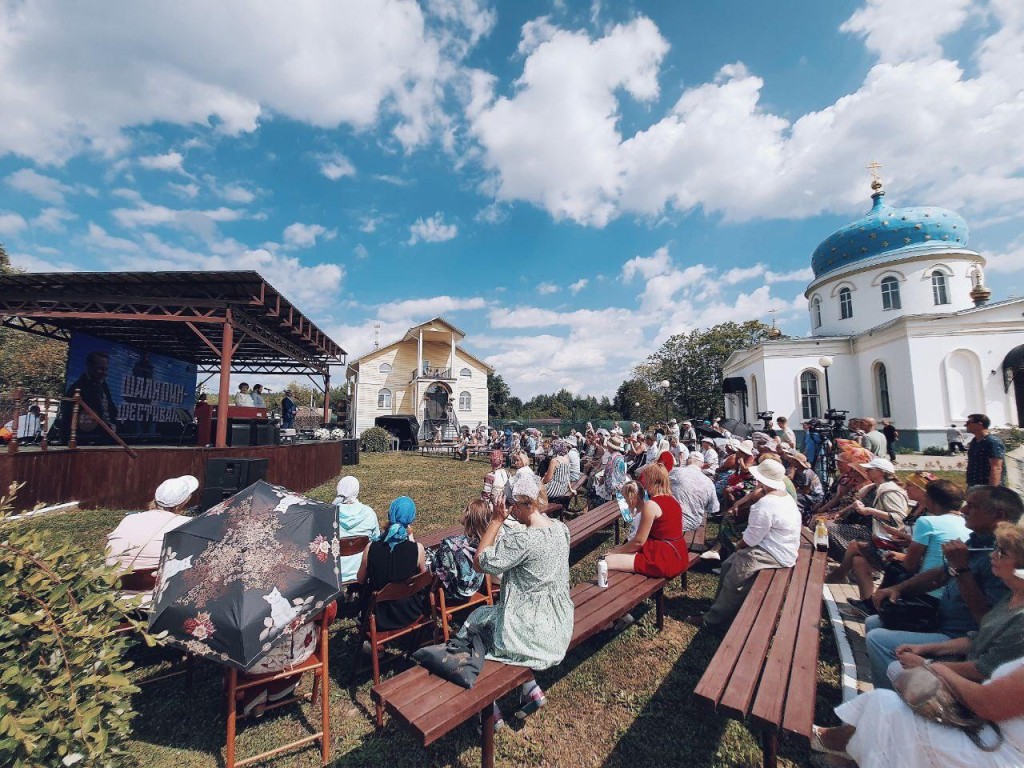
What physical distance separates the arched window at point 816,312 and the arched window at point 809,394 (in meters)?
5.64

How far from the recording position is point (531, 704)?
114 inches

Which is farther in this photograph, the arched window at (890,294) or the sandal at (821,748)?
the arched window at (890,294)

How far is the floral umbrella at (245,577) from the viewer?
2199mm

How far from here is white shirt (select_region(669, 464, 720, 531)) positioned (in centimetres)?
546

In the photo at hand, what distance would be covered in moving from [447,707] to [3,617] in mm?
1836

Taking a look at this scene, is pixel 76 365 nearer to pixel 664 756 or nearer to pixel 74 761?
pixel 74 761

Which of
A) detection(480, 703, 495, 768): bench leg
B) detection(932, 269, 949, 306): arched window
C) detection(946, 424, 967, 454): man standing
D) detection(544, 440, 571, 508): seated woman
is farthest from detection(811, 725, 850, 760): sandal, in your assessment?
detection(932, 269, 949, 306): arched window

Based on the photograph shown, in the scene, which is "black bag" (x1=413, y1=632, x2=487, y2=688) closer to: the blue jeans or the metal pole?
the blue jeans

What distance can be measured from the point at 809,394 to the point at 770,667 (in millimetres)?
23799

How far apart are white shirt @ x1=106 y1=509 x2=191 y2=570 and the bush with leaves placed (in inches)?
50.1

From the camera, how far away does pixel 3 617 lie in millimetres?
1613

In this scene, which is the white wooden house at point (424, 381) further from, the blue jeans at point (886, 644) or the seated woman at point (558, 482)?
the blue jeans at point (886, 644)

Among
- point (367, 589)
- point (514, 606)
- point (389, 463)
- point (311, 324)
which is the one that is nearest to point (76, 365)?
point (311, 324)

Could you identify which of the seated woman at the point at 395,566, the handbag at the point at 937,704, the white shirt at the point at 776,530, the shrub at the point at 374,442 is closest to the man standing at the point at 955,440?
the white shirt at the point at 776,530
